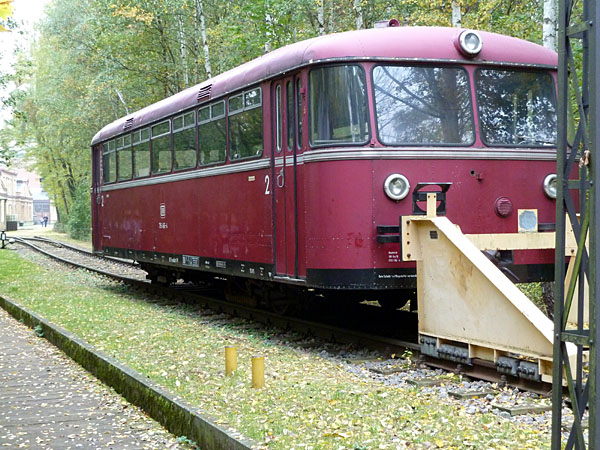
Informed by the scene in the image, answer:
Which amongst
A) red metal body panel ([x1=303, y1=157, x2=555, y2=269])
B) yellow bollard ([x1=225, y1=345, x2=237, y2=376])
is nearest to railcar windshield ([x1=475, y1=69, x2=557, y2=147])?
red metal body panel ([x1=303, y1=157, x2=555, y2=269])

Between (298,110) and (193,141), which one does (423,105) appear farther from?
(193,141)

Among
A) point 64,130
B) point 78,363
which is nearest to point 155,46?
point 64,130

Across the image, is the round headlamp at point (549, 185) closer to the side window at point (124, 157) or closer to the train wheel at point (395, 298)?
the train wheel at point (395, 298)

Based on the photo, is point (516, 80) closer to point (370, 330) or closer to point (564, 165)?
point (370, 330)

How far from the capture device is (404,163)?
345 inches

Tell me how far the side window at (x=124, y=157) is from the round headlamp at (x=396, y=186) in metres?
8.55

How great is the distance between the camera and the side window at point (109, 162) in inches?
688

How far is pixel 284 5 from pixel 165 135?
10503 millimetres

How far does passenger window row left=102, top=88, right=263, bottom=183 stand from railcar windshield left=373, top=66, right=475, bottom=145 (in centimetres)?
190

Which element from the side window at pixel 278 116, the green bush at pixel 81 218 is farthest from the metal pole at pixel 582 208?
the green bush at pixel 81 218

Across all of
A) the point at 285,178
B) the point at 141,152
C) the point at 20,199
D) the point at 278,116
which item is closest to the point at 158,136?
the point at 141,152

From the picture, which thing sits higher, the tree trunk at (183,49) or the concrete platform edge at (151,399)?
the tree trunk at (183,49)

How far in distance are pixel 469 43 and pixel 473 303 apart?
3.01 meters

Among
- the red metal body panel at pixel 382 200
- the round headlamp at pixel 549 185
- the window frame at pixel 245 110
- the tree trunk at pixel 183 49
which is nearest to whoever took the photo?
the red metal body panel at pixel 382 200
